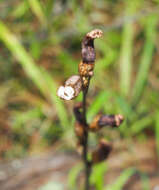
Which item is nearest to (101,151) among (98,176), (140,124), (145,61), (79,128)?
(79,128)

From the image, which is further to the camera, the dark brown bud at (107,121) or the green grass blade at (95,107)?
the green grass blade at (95,107)

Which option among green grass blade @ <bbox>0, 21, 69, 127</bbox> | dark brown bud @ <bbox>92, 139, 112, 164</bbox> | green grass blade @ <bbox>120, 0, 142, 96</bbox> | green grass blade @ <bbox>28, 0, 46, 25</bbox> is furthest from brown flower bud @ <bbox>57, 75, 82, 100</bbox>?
green grass blade @ <bbox>120, 0, 142, 96</bbox>

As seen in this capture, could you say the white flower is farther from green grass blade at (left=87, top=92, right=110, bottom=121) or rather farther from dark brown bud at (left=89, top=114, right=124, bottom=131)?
green grass blade at (left=87, top=92, right=110, bottom=121)

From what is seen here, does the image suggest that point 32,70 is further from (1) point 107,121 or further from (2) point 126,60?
(1) point 107,121

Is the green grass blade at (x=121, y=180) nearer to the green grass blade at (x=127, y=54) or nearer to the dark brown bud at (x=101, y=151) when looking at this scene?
the dark brown bud at (x=101, y=151)

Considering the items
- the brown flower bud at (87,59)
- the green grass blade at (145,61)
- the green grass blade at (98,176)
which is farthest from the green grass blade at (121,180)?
the brown flower bud at (87,59)

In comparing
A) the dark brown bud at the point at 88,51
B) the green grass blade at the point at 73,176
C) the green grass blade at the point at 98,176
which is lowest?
the dark brown bud at the point at 88,51

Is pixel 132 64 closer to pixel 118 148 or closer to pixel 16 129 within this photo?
pixel 118 148
